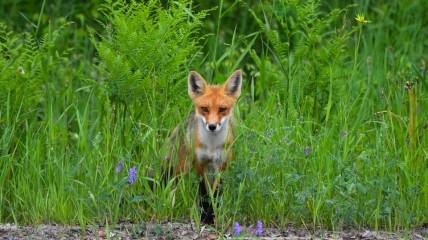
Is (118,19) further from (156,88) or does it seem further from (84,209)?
(84,209)

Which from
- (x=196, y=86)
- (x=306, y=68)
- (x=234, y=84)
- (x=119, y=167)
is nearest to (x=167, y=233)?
(x=119, y=167)

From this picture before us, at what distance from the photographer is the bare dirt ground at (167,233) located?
6379 millimetres

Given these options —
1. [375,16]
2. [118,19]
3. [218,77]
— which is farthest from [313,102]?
[375,16]

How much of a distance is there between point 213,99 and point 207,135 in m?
0.28

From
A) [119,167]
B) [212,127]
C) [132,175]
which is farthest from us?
[212,127]

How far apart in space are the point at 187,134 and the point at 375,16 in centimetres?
638

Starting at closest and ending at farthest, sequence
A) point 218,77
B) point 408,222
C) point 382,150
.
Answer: point 408,222, point 382,150, point 218,77

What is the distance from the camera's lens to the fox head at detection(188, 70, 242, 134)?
24.5 feet

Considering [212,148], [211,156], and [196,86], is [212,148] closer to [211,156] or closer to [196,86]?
[211,156]

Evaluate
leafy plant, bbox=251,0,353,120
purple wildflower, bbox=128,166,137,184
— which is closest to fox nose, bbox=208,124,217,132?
purple wildflower, bbox=128,166,137,184

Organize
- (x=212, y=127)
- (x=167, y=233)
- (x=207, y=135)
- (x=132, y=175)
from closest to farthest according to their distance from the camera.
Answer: (x=167, y=233) < (x=132, y=175) < (x=212, y=127) < (x=207, y=135)

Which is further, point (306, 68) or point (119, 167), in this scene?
point (306, 68)

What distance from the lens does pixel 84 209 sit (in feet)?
22.5

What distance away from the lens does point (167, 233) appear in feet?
21.0
